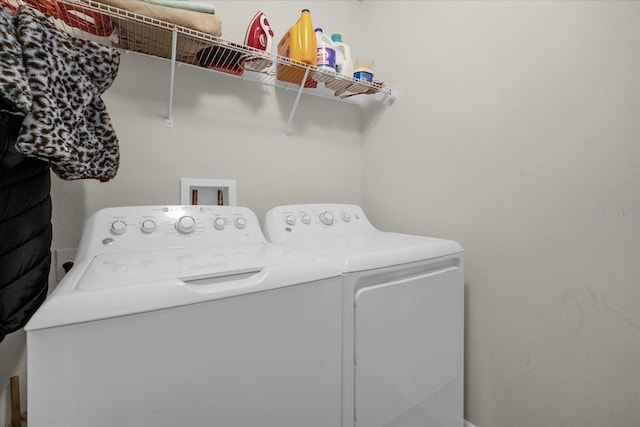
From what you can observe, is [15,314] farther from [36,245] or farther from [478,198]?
[478,198]

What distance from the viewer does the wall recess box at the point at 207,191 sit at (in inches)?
53.5

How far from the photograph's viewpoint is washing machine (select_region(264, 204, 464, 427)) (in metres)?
0.92

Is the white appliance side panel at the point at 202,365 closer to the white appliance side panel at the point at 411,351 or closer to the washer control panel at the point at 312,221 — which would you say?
the white appliance side panel at the point at 411,351

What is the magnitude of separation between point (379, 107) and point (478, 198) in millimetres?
799

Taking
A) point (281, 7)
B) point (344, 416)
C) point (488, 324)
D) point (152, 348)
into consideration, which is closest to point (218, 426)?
point (152, 348)

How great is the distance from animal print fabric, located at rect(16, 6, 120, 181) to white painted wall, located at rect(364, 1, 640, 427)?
1.33m

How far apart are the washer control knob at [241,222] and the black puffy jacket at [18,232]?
0.58 m

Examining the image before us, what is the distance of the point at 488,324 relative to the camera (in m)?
1.31

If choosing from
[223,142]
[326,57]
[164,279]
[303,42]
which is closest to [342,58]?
[326,57]

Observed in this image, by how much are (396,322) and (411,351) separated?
0.45ft

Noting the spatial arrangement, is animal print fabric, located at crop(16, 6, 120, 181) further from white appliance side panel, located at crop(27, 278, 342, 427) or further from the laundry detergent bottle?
the laundry detergent bottle

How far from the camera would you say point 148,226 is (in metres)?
1.06

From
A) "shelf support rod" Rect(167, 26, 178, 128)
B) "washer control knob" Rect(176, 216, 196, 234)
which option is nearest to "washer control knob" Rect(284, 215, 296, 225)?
"washer control knob" Rect(176, 216, 196, 234)

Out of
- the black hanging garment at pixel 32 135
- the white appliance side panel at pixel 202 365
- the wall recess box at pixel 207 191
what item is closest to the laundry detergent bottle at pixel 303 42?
the wall recess box at pixel 207 191
